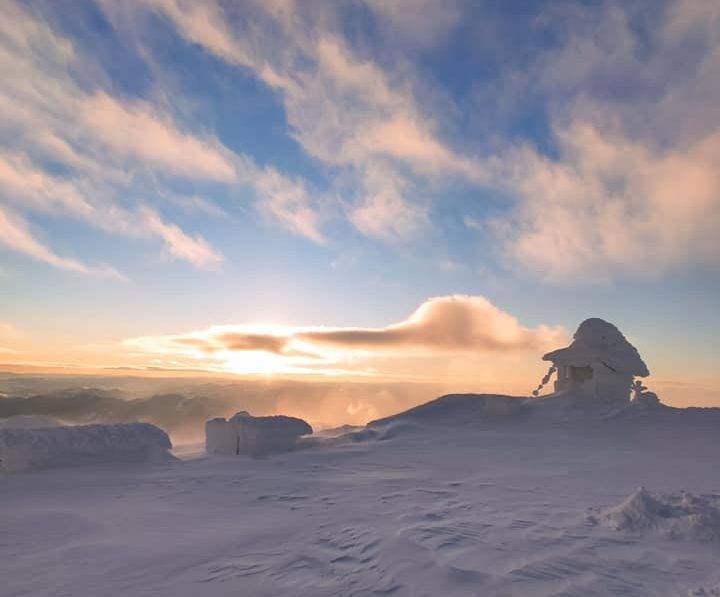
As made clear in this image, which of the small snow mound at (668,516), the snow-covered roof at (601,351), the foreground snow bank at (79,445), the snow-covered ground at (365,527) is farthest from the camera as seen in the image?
the snow-covered roof at (601,351)

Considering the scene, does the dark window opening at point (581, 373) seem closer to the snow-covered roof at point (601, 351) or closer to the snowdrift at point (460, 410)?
the snow-covered roof at point (601, 351)

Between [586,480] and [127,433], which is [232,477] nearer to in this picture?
[127,433]

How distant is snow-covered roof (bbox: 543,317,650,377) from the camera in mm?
26562

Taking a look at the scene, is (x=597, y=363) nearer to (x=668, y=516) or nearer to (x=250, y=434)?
(x=250, y=434)

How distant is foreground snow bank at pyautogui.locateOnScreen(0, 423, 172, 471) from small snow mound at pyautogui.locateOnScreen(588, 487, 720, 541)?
14.4m

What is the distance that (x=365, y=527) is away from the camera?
27.1 feet

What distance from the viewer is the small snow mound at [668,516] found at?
7.32 meters

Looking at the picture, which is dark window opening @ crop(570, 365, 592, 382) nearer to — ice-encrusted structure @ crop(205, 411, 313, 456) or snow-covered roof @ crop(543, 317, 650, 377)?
snow-covered roof @ crop(543, 317, 650, 377)

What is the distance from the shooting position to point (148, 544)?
785 cm

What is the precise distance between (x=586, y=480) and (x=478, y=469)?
10.4 ft

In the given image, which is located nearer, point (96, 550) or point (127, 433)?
point (96, 550)

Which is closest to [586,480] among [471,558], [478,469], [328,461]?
[478,469]

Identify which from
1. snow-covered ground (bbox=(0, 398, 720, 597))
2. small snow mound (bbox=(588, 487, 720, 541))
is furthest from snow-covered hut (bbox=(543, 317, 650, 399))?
small snow mound (bbox=(588, 487, 720, 541))

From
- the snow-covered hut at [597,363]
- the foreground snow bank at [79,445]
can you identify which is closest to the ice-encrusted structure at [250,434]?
the foreground snow bank at [79,445]
